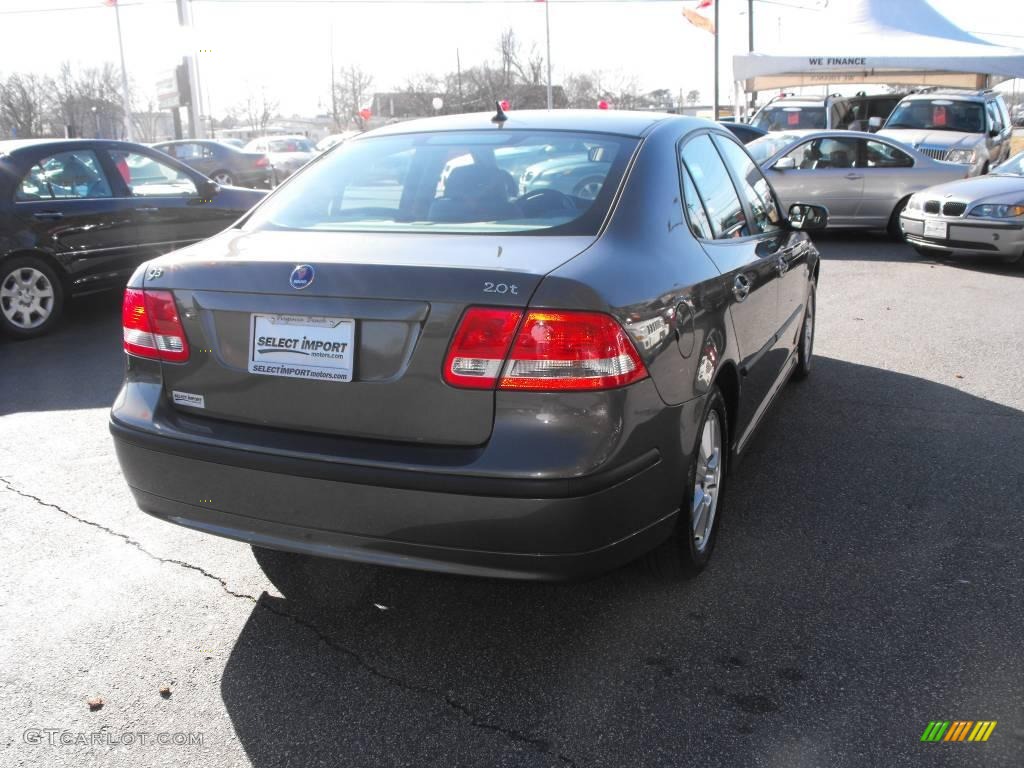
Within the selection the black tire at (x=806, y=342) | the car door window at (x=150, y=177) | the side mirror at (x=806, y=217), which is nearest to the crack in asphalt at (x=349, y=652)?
the side mirror at (x=806, y=217)

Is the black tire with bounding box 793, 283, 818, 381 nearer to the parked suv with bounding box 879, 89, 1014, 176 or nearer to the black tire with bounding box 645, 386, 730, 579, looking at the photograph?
the black tire with bounding box 645, 386, 730, 579

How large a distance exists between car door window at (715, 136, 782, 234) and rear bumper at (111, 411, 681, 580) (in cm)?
188

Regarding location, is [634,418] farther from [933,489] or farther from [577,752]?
[933,489]

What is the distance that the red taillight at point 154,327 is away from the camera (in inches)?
111

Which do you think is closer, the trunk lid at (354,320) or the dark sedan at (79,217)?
the trunk lid at (354,320)

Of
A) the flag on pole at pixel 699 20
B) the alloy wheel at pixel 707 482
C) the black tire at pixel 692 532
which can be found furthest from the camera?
the flag on pole at pixel 699 20

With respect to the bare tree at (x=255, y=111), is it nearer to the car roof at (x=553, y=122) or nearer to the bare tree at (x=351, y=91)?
the bare tree at (x=351, y=91)

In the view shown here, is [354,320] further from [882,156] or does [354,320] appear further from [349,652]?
[882,156]

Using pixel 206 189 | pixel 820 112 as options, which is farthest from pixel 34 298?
pixel 820 112

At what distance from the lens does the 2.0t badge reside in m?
2.57

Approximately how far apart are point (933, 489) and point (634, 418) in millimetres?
2249

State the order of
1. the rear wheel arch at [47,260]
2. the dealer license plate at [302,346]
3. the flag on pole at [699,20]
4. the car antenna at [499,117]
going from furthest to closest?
1. the flag on pole at [699,20]
2. the rear wheel arch at [47,260]
3. the car antenna at [499,117]
4. the dealer license plate at [302,346]

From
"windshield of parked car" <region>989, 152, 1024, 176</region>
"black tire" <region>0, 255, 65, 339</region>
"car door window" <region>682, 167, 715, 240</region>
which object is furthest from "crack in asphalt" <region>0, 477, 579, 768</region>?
"windshield of parked car" <region>989, 152, 1024, 176</region>

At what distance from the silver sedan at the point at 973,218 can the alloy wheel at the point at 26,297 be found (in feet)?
29.3
